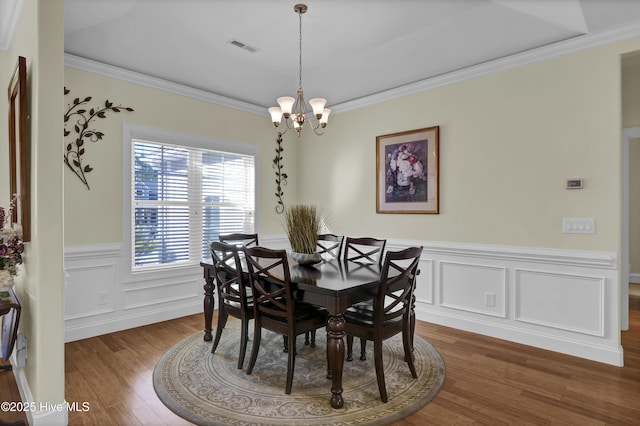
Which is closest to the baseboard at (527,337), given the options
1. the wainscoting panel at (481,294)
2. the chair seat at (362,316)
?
the wainscoting panel at (481,294)

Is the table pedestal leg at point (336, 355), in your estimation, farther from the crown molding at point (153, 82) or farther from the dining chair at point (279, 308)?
the crown molding at point (153, 82)

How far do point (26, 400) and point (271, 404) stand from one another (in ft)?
4.91

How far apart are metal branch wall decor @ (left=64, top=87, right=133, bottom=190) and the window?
0.40 metres

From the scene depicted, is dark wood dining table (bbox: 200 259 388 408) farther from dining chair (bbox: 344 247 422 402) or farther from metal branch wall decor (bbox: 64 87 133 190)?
metal branch wall decor (bbox: 64 87 133 190)

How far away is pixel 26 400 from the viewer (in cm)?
219

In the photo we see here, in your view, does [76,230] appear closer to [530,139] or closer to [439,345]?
[439,345]

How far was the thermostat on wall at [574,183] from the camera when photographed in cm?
302

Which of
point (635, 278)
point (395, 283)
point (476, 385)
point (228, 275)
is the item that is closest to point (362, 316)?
point (395, 283)

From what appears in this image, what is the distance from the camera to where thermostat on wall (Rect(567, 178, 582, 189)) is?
3.02m

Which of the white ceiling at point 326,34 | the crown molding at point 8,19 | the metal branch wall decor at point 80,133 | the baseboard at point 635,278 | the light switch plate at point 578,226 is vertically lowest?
the baseboard at point 635,278

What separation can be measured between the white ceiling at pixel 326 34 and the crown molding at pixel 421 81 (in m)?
0.04

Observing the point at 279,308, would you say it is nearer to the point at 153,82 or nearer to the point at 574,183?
the point at 574,183

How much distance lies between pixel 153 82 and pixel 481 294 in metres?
4.08

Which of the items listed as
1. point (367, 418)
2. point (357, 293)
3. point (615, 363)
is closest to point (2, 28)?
point (357, 293)
